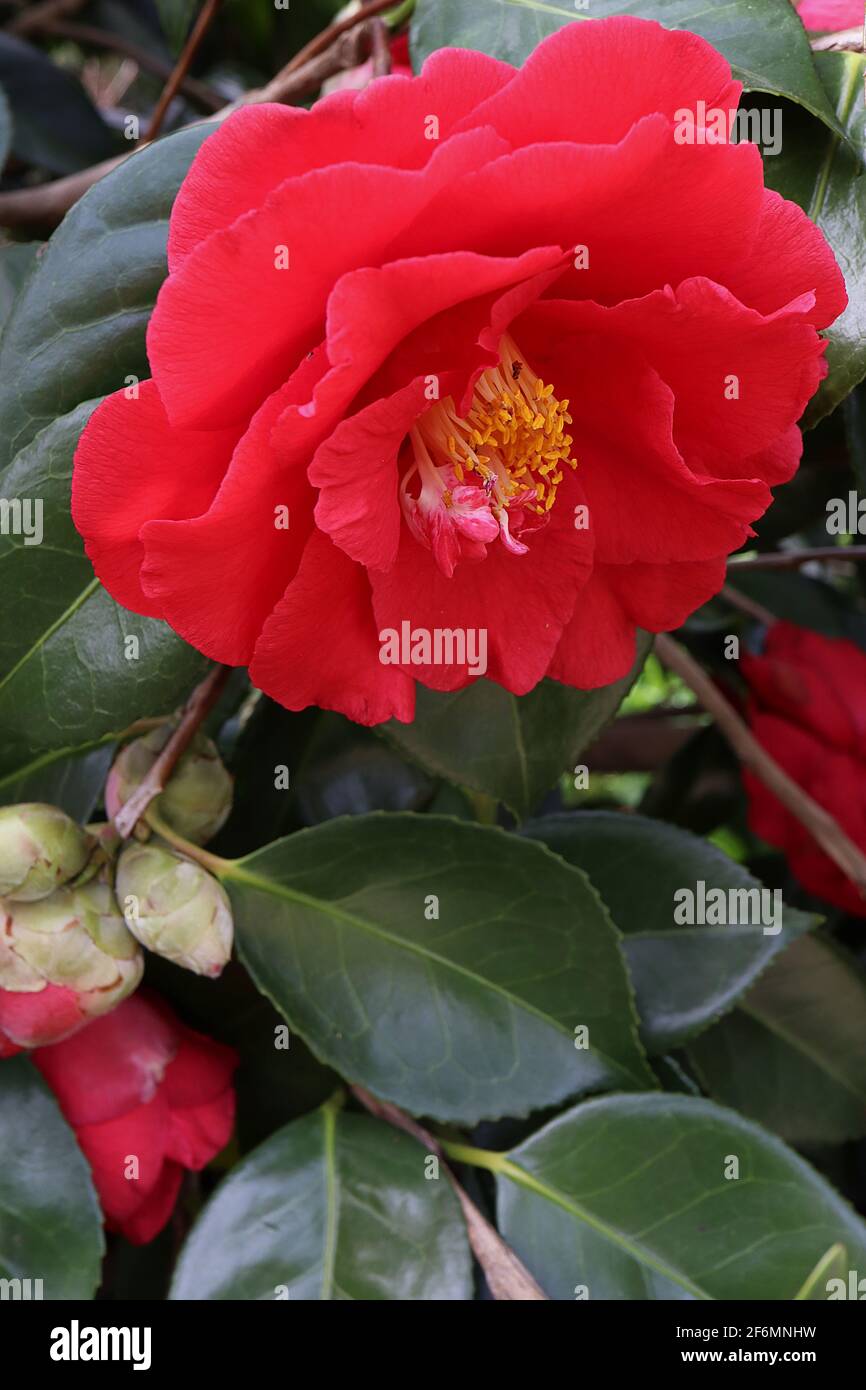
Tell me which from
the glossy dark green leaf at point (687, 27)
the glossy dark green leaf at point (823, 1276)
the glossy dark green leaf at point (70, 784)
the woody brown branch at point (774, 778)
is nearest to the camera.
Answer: the glossy dark green leaf at point (687, 27)

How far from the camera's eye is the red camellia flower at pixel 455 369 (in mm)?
401

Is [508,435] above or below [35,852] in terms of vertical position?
above

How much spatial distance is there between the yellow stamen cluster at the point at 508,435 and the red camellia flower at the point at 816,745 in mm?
525

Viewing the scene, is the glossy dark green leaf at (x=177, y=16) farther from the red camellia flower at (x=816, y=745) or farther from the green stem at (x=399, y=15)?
the red camellia flower at (x=816, y=745)

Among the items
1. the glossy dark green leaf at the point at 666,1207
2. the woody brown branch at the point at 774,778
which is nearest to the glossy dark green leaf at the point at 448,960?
the glossy dark green leaf at the point at 666,1207

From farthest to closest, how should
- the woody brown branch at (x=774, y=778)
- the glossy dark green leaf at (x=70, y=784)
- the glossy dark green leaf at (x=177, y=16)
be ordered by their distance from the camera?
the glossy dark green leaf at (x=177, y=16)
the woody brown branch at (x=774, y=778)
the glossy dark green leaf at (x=70, y=784)

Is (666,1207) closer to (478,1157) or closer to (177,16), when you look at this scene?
(478,1157)

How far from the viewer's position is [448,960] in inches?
26.0

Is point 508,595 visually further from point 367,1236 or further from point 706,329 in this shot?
point 367,1236

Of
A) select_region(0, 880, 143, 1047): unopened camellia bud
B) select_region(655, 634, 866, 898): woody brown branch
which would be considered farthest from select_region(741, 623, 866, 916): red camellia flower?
select_region(0, 880, 143, 1047): unopened camellia bud

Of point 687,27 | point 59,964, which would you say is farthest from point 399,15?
point 59,964

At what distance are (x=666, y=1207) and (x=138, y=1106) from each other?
290 millimetres
